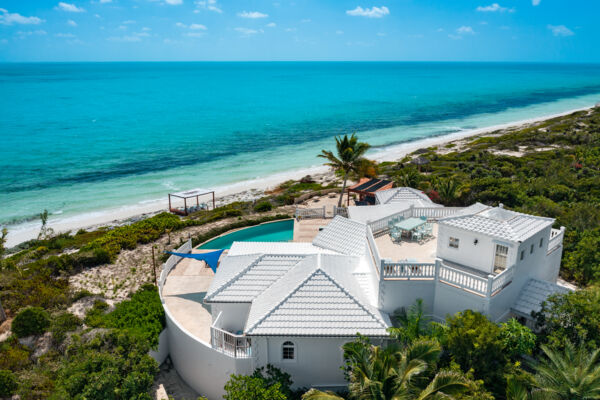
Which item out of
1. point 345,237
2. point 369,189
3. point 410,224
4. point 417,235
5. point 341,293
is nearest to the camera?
point 341,293

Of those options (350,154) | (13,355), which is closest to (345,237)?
(350,154)

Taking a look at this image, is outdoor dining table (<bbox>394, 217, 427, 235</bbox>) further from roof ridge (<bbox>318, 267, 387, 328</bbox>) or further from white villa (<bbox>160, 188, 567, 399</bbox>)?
roof ridge (<bbox>318, 267, 387, 328</bbox>)

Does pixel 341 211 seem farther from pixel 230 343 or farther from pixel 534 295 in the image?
pixel 230 343

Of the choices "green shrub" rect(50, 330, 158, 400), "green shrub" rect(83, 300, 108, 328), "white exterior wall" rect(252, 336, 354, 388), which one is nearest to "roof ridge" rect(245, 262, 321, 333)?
"white exterior wall" rect(252, 336, 354, 388)

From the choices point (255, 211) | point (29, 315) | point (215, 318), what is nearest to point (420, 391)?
point (215, 318)

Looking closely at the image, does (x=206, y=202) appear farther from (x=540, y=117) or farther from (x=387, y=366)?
(x=540, y=117)

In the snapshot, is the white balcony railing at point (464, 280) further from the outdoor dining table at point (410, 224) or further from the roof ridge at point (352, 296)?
the outdoor dining table at point (410, 224)

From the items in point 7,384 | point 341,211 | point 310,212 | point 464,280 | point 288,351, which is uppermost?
point 464,280
